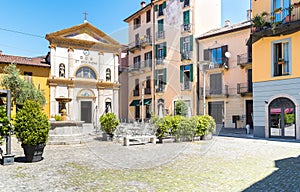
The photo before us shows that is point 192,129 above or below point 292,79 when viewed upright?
below

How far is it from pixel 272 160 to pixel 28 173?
7018mm

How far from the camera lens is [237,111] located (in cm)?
2084

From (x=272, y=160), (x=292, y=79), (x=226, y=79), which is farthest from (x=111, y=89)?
(x=272, y=160)

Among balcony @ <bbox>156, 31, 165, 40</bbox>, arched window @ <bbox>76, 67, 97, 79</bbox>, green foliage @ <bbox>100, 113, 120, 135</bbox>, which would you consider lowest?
green foliage @ <bbox>100, 113, 120, 135</bbox>

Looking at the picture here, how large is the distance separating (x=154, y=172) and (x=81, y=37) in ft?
71.5

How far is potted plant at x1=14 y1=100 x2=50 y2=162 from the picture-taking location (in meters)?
7.30

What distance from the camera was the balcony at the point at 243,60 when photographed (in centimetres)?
1984

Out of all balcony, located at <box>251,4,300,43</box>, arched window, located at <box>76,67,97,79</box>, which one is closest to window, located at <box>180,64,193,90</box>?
balcony, located at <box>251,4,300,43</box>

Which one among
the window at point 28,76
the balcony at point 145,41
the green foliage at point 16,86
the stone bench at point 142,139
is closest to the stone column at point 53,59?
the window at point 28,76

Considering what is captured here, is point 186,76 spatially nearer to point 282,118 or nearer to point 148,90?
point 148,90

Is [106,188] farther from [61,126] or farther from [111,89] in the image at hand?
[111,89]

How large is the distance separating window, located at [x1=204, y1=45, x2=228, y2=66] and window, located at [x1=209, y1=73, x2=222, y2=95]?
1.17m

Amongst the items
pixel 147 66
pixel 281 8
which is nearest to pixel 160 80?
pixel 147 66

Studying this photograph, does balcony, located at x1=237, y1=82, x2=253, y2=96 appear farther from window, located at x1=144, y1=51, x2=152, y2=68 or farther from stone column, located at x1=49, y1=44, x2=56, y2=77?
stone column, located at x1=49, y1=44, x2=56, y2=77
